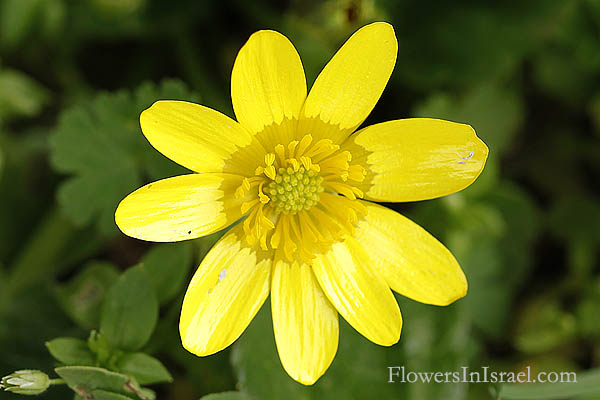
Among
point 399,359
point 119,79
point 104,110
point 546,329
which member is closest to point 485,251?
point 546,329

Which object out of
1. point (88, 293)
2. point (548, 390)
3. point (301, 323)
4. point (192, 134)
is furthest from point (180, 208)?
point (548, 390)

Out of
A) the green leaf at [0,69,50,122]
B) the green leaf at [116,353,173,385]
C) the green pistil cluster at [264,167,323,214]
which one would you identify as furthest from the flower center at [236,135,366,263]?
the green leaf at [0,69,50,122]

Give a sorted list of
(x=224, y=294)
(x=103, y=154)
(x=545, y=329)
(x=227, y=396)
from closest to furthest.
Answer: (x=224, y=294) < (x=227, y=396) < (x=103, y=154) < (x=545, y=329)

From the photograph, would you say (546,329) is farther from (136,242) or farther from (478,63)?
(136,242)

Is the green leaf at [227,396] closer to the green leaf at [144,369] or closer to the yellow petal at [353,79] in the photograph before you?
the green leaf at [144,369]

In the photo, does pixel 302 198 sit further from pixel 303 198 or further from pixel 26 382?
pixel 26 382

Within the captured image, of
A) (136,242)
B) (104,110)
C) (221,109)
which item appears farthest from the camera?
(136,242)

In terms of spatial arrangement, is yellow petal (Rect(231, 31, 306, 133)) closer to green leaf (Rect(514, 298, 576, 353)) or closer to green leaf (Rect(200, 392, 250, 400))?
green leaf (Rect(200, 392, 250, 400))

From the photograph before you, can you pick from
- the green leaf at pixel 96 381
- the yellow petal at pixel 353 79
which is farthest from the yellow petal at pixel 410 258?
the green leaf at pixel 96 381
